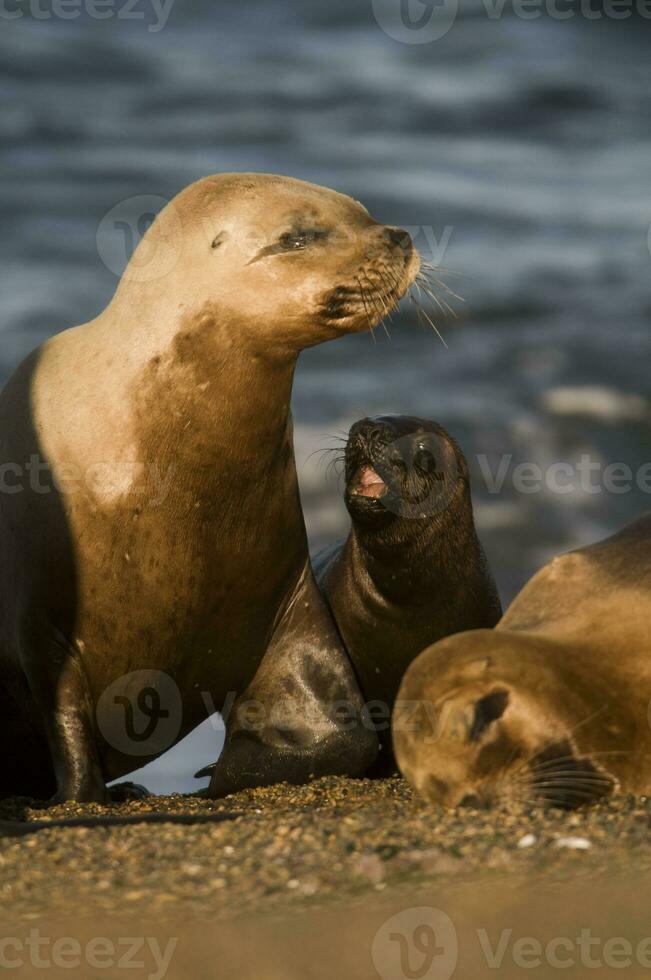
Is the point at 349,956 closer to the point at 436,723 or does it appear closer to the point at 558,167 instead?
the point at 436,723

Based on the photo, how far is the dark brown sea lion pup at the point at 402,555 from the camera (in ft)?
24.6

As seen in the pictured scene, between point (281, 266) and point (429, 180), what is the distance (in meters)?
12.6

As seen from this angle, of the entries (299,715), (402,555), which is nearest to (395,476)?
(402,555)

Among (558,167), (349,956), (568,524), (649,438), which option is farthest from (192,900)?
(558,167)

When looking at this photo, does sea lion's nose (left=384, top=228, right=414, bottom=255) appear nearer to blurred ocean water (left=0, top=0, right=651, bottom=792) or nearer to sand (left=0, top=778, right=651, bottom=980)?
sand (left=0, top=778, right=651, bottom=980)

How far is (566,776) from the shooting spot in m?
4.80

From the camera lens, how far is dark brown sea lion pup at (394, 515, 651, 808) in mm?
4645

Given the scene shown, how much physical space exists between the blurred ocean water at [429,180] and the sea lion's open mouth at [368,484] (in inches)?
161

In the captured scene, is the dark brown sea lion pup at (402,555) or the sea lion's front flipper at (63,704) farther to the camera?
the dark brown sea lion pup at (402,555)

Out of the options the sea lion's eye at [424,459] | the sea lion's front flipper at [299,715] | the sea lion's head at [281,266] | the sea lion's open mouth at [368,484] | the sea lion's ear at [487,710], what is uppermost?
the sea lion's head at [281,266]

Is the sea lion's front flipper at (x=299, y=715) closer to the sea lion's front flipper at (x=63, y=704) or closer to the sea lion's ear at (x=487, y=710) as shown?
the sea lion's front flipper at (x=63, y=704)

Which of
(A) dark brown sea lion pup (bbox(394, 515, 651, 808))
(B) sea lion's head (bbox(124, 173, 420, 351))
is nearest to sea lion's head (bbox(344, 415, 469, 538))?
(B) sea lion's head (bbox(124, 173, 420, 351))

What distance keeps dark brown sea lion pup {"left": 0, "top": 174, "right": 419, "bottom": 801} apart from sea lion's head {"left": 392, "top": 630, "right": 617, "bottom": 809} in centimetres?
192

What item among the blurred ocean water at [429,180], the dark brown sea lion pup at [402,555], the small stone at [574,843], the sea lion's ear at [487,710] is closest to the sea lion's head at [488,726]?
the sea lion's ear at [487,710]
